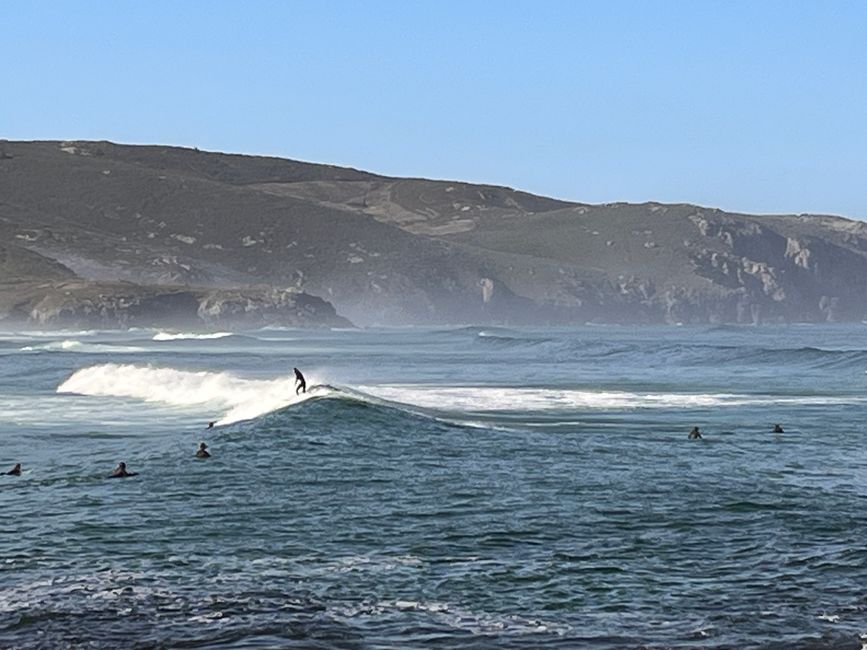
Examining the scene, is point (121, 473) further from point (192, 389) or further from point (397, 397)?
point (192, 389)

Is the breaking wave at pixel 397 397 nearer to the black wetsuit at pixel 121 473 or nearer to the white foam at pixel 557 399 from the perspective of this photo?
the white foam at pixel 557 399

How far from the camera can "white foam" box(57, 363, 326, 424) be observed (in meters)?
42.7

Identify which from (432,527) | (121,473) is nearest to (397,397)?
(121,473)

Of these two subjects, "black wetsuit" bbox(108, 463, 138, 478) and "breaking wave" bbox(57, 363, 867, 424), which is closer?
"black wetsuit" bbox(108, 463, 138, 478)

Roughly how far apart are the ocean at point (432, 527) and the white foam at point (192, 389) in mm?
469

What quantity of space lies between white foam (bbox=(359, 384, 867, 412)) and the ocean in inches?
45.8

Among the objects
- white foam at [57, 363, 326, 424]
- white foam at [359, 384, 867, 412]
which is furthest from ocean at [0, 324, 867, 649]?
white foam at [359, 384, 867, 412]

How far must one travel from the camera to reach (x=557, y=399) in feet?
163

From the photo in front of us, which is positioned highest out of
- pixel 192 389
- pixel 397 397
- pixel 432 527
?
pixel 432 527

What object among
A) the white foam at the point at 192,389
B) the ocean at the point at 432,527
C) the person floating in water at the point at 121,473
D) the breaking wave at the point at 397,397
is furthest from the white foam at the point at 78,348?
the person floating in water at the point at 121,473

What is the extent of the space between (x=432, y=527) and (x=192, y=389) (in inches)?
1344

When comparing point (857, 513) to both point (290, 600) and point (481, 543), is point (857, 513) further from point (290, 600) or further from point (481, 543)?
point (290, 600)

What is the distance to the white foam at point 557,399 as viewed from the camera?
4634 centimetres

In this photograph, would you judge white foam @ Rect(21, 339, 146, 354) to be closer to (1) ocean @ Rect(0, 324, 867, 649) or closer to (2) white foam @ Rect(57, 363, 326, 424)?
(2) white foam @ Rect(57, 363, 326, 424)
